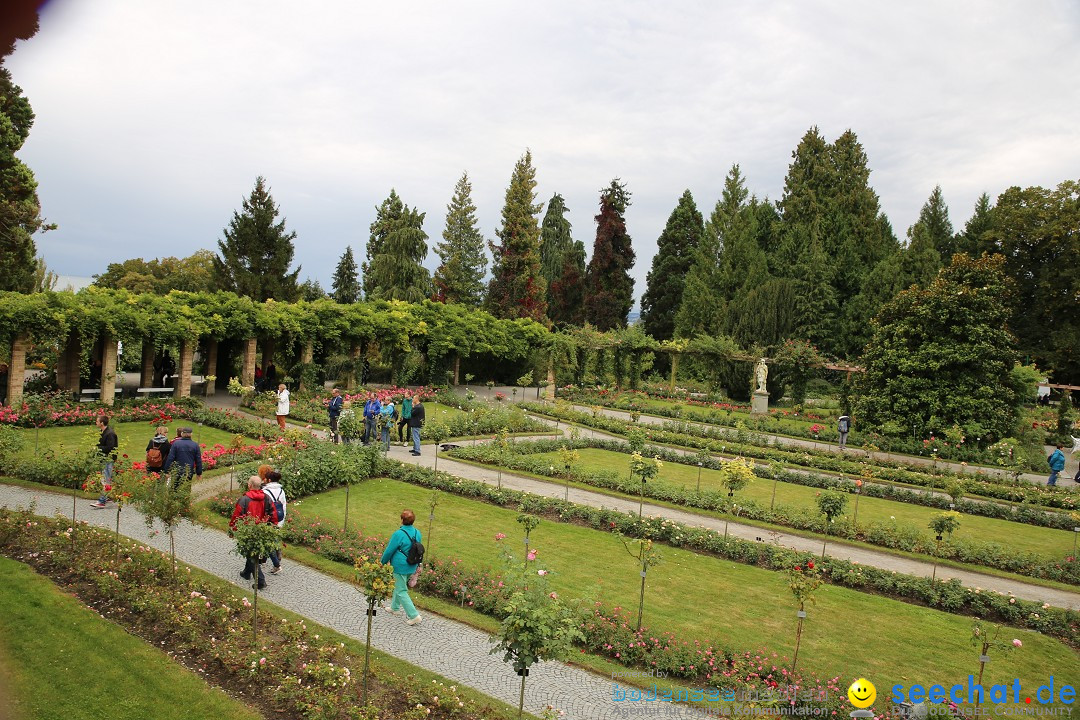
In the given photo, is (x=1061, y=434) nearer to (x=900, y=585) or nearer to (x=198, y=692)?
A: (x=900, y=585)

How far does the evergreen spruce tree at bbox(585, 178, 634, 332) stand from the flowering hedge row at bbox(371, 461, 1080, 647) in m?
37.0

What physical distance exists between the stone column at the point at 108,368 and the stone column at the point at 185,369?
2.12 m

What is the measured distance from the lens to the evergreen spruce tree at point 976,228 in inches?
1716

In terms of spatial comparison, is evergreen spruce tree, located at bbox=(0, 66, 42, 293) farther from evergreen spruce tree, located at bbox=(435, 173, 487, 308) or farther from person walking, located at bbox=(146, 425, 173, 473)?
evergreen spruce tree, located at bbox=(435, 173, 487, 308)

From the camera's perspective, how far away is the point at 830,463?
787 inches

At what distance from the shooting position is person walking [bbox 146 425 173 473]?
36.4ft

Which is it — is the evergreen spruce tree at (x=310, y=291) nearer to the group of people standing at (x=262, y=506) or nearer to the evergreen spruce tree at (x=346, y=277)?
the evergreen spruce tree at (x=346, y=277)

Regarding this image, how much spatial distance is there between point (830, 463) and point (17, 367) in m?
23.6

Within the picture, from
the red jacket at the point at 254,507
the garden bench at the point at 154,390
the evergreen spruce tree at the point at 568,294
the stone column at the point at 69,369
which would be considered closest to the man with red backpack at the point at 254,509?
the red jacket at the point at 254,507

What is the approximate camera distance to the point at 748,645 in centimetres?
813

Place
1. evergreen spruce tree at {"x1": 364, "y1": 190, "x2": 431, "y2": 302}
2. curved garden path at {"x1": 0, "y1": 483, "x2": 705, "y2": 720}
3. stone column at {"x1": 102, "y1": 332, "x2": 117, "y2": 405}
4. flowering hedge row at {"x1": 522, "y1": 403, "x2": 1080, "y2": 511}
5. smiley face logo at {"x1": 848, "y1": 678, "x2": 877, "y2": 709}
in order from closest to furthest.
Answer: smiley face logo at {"x1": 848, "y1": 678, "x2": 877, "y2": 709} → curved garden path at {"x1": 0, "y1": 483, "x2": 705, "y2": 720} → flowering hedge row at {"x1": 522, "y1": 403, "x2": 1080, "y2": 511} → stone column at {"x1": 102, "y1": 332, "x2": 117, "y2": 405} → evergreen spruce tree at {"x1": 364, "y1": 190, "x2": 431, "y2": 302}

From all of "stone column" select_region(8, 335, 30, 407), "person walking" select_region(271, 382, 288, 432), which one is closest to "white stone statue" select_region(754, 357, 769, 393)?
"person walking" select_region(271, 382, 288, 432)

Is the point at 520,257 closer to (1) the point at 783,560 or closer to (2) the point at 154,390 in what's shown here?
(2) the point at 154,390

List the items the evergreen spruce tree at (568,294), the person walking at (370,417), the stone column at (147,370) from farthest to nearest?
the evergreen spruce tree at (568,294) < the stone column at (147,370) < the person walking at (370,417)
